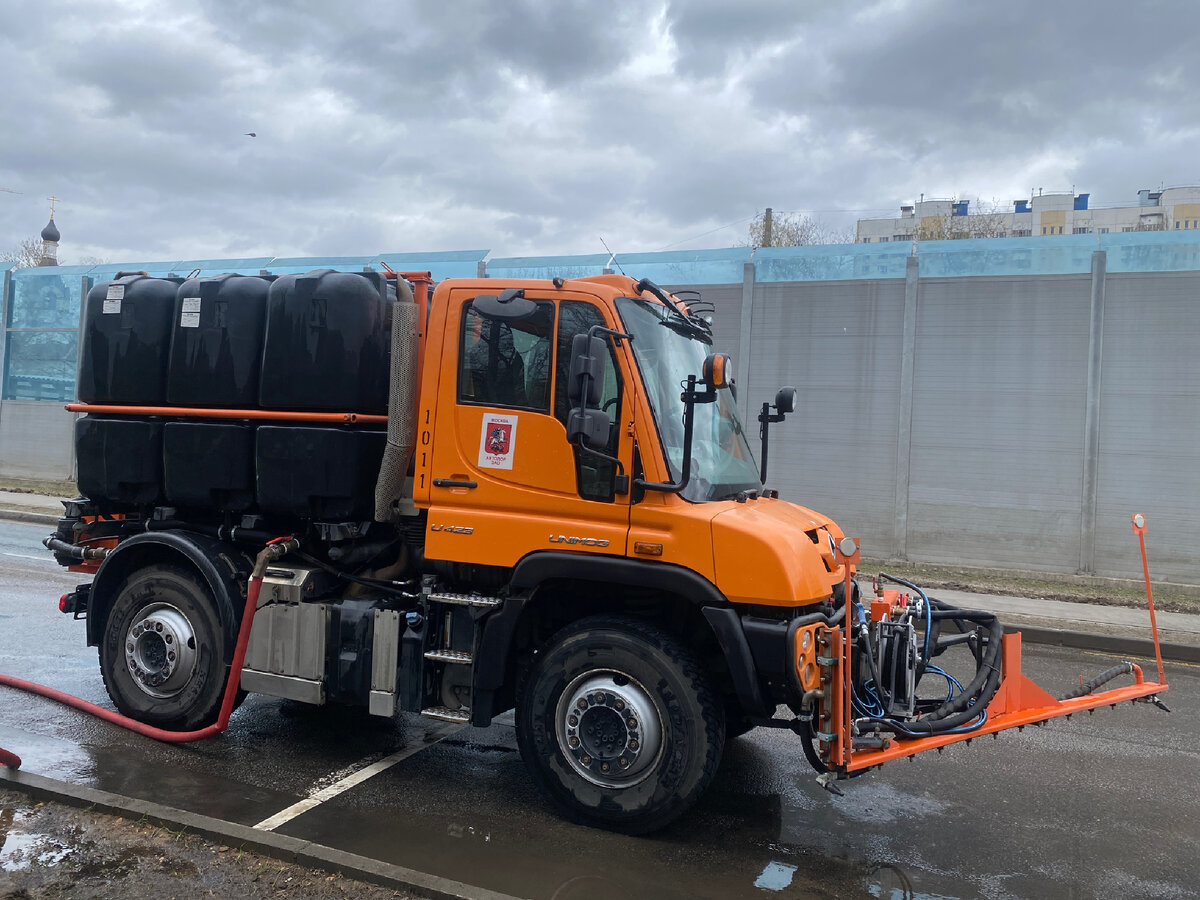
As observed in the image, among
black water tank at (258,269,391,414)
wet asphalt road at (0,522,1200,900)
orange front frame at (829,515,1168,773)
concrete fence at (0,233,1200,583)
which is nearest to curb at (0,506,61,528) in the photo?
concrete fence at (0,233,1200,583)

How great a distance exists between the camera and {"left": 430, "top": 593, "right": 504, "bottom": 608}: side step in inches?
192

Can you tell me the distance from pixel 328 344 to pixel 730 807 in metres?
3.52

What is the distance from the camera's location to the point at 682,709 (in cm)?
439

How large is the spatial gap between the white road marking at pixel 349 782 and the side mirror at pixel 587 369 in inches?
100

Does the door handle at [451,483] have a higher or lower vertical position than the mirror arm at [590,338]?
lower

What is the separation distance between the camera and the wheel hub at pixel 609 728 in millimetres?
4461

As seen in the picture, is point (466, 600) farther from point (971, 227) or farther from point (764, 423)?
point (971, 227)

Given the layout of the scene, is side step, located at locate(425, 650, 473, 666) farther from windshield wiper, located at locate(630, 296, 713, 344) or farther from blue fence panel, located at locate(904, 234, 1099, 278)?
blue fence panel, located at locate(904, 234, 1099, 278)

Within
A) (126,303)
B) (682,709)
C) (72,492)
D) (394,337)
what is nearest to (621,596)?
(682,709)

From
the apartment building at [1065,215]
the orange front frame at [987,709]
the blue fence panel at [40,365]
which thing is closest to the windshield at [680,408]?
the orange front frame at [987,709]

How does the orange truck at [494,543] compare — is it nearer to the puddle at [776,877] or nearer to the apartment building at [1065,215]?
the puddle at [776,877]

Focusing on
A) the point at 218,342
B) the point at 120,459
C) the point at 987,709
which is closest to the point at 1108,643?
the point at 987,709

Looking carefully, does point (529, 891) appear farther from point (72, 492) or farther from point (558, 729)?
point (72, 492)

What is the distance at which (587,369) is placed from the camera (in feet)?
14.3
